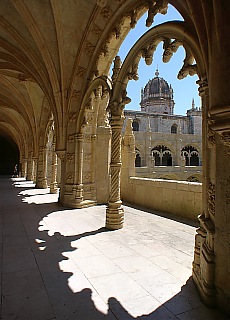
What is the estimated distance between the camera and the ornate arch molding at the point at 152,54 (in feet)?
8.26

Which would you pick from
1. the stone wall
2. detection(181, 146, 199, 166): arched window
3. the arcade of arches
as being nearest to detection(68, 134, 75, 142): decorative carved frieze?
the arcade of arches

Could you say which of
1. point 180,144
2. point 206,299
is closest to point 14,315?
point 206,299

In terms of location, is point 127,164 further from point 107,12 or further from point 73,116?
point 107,12

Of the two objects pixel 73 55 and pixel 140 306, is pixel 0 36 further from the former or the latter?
pixel 140 306

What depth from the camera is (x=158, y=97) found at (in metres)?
39.0

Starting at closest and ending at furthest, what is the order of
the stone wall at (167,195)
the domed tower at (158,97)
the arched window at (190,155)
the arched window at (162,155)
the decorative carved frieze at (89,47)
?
the stone wall at (167,195)
the decorative carved frieze at (89,47)
the arched window at (162,155)
the arched window at (190,155)
the domed tower at (158,97)

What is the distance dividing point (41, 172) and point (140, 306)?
10316mm

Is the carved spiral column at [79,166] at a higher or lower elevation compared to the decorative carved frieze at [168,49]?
lower

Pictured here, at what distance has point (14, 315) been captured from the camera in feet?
5.59

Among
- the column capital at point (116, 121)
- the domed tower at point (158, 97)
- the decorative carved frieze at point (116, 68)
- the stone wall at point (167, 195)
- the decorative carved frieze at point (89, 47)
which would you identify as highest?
the domed tower at point (158, 97)

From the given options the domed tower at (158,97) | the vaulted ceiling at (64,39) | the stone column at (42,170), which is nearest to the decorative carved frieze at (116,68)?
the vaulted ceiling at (64,39)

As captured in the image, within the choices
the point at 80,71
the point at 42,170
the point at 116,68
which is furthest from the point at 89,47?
the point at 42,170

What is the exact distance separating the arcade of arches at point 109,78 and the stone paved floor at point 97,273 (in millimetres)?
351

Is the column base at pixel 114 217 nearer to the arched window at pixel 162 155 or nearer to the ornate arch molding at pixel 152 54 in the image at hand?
the ornate arch molding at pixel 152 54
